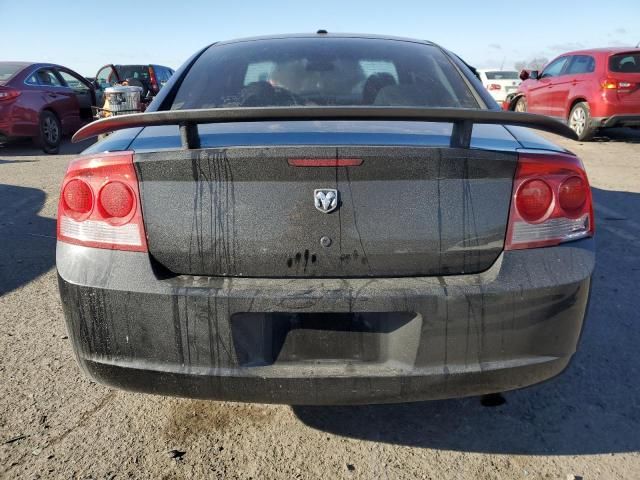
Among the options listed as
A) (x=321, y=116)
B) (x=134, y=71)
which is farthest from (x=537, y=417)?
(x=134, y=71)

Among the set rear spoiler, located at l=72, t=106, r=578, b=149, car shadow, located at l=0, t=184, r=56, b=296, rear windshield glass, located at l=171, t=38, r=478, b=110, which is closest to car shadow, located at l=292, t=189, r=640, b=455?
rear spoiler, located at l=72, t=106, r=578, b=149

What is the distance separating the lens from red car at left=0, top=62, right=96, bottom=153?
8578mm

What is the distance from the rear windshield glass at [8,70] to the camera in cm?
870

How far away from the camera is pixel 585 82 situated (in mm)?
9344

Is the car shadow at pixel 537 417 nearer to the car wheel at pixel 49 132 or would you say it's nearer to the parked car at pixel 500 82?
the car wheel at pixel 49 132

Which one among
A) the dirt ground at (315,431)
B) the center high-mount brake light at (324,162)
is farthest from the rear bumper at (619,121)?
the center high-mount brake light at (324,162)

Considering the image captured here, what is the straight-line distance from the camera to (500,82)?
58.4 feet

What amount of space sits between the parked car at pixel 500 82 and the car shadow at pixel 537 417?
1559 cm

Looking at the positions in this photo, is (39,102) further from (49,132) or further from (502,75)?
(502,75)

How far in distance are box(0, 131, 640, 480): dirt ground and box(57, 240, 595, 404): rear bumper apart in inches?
16.8

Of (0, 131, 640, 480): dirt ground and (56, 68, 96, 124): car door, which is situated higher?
(56, 68, 96, 124): car door

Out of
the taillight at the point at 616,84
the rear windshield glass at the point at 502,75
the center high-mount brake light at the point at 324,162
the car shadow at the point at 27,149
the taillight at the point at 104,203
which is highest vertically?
the center high-mount brake light at the point at 324,162

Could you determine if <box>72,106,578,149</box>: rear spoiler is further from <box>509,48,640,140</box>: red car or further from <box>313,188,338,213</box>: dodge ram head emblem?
<box>509,48,640,140</box>: red car

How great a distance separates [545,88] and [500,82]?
24.6ft
